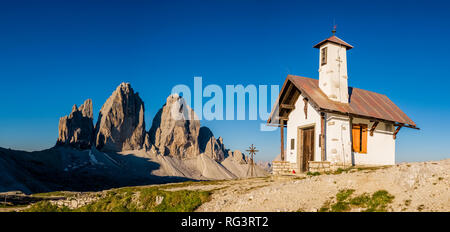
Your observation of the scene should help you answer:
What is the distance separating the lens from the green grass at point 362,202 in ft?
30.9

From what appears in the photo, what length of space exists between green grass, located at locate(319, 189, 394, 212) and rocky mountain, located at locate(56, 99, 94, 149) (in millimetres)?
148412

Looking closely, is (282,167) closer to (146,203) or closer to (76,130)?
(146,203)

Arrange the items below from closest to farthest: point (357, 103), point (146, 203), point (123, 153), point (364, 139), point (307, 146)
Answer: point (146, 203), point (364, 139), point (357, 103), point (307, 146), point (123, 153)

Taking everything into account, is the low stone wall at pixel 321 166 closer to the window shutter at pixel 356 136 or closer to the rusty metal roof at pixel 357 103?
the window shutter at pixel 356 136

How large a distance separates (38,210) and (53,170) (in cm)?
11069

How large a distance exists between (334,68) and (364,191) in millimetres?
13007

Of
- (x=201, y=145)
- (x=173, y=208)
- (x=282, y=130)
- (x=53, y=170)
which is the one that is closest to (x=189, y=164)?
(x=201, y=145)

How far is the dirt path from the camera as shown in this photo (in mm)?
9195

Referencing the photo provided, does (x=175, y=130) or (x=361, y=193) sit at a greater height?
(x=175, y=130)

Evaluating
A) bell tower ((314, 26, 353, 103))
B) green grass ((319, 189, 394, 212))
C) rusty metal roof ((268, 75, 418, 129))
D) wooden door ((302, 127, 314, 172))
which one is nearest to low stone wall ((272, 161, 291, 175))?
wooden door ((302, 127, 314, 172))

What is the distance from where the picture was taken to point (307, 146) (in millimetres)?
23344

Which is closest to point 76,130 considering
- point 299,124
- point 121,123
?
point 121,123
